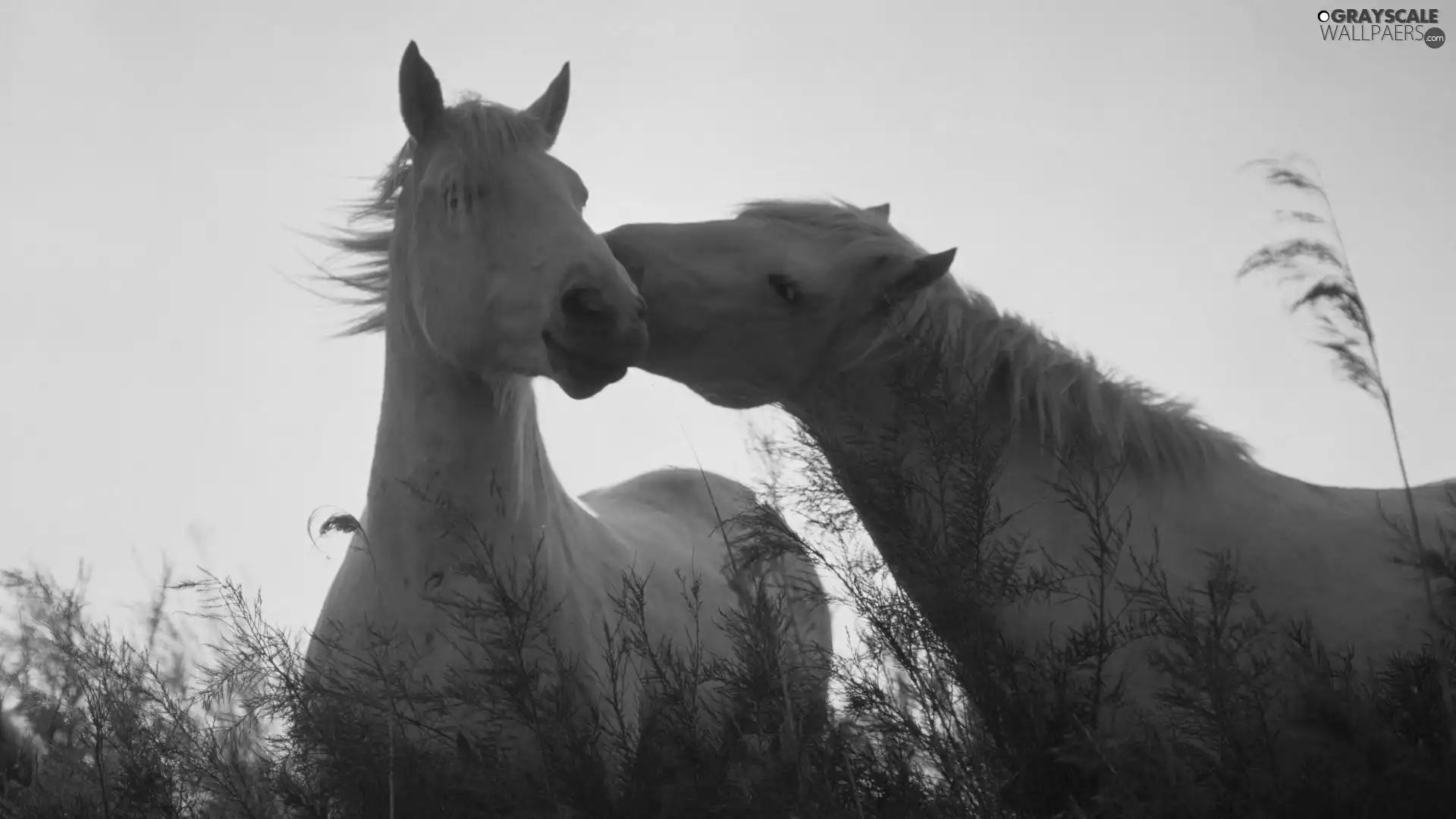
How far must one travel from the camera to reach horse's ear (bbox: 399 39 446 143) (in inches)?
141

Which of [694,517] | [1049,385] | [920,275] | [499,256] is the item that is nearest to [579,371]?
[499,256]

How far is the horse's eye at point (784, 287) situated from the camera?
332 centimetres

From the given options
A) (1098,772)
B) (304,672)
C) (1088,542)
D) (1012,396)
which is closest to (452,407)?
(304,672)

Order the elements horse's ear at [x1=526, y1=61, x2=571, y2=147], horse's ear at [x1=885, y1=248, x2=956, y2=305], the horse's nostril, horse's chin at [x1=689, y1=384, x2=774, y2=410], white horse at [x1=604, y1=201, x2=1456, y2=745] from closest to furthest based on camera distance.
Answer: white horse at [x1=604, y1=201, x2=1456, y2=745] < the horse's nostril < horse's ear at [x1=885, y1=248, x2=956, y2=305] < horse's chin at [x1=689, y1=384, x2=774, y2=410] < horse's ear at [x1=526, y1=61, x2=571, y2=147]

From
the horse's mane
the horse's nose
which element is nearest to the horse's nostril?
the horse's nose

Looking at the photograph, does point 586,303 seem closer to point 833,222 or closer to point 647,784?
point 833,222

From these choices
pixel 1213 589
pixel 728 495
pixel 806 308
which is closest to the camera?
pixel 1213 589

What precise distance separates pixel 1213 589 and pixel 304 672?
2473 millimetres

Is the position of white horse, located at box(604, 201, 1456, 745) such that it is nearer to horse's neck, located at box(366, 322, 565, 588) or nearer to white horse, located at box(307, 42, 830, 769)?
white horse, located at box(307, 42, 830, 769)

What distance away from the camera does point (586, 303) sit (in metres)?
3.04

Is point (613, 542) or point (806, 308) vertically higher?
point (806, 308)

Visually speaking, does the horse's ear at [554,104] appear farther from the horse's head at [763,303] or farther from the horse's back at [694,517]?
the horse's back at [694,517]

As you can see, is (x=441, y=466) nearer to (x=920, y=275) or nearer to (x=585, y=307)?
(x=585, y=307)

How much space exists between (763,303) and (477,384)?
0.96m
